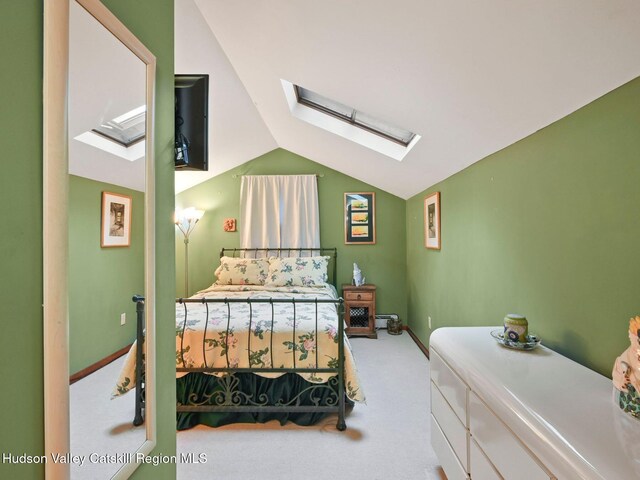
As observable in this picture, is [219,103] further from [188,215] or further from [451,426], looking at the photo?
[451,426]

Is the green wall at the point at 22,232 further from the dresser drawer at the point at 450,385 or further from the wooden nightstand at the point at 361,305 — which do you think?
the wooden nightstand at the point at 361,305

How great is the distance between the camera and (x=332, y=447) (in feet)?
6.38

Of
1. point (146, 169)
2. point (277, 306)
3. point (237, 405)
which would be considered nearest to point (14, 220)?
point (146, 169)

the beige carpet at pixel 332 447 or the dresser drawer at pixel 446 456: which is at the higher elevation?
the dresser drawer at pixel 446 456

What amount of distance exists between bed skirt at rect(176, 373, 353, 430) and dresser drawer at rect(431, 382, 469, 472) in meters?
0.83

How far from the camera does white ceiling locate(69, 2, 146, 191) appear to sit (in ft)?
2.24

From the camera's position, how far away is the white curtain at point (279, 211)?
4.32 m

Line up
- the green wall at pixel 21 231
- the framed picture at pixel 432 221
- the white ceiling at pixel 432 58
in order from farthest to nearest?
the framed picture at pixel 432 221 < the white ceiling at pixel 432 58 < the green wall at pixel 21 231

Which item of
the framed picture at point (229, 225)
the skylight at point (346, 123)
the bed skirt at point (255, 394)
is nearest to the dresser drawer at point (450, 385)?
the bed skirt at point (255, 394)

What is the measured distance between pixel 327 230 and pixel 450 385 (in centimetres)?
313

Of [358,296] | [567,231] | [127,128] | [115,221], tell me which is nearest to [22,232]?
[115,221]

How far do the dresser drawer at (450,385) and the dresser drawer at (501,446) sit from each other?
7cm

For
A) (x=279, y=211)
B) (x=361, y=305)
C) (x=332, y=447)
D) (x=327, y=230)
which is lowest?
(x=332, y=447)

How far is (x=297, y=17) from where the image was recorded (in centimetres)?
154
